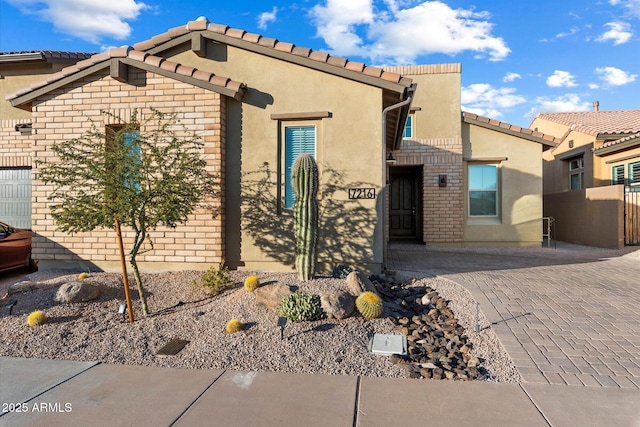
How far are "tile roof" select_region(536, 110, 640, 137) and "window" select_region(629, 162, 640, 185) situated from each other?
4.84ft

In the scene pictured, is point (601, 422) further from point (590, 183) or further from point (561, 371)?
point (590, 183)

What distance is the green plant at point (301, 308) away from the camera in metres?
4.70

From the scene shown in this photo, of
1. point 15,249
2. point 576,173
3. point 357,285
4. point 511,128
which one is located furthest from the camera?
point 576,173

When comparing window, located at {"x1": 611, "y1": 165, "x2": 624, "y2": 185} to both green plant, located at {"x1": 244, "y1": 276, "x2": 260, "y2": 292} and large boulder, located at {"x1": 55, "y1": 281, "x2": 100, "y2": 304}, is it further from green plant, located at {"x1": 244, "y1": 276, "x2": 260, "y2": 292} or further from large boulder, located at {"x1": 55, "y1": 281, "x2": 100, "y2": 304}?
large boulder, located at {"x1": 55, "y1": 281, "x2": 100, "y2": 304}

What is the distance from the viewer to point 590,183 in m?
15.5

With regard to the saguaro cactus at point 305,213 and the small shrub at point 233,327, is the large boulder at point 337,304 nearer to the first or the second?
the saguaro cactus at point 305,213

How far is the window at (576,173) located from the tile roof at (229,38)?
13929 millimetres

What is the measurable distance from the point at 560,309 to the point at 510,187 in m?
7.76

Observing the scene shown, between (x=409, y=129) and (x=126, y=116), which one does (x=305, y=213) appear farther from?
(x=409, y=129)

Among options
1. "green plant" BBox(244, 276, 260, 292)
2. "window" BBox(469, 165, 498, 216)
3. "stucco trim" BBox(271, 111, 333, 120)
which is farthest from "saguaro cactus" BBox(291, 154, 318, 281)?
"window" BBox(469, 165, 498, 216)

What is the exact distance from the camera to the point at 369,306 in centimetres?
491

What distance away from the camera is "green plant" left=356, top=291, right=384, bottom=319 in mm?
4875

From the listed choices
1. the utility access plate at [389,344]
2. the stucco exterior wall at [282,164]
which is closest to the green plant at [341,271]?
the stucco exterior wall at [282,164]

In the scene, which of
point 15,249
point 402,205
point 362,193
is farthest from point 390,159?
point 15,249
